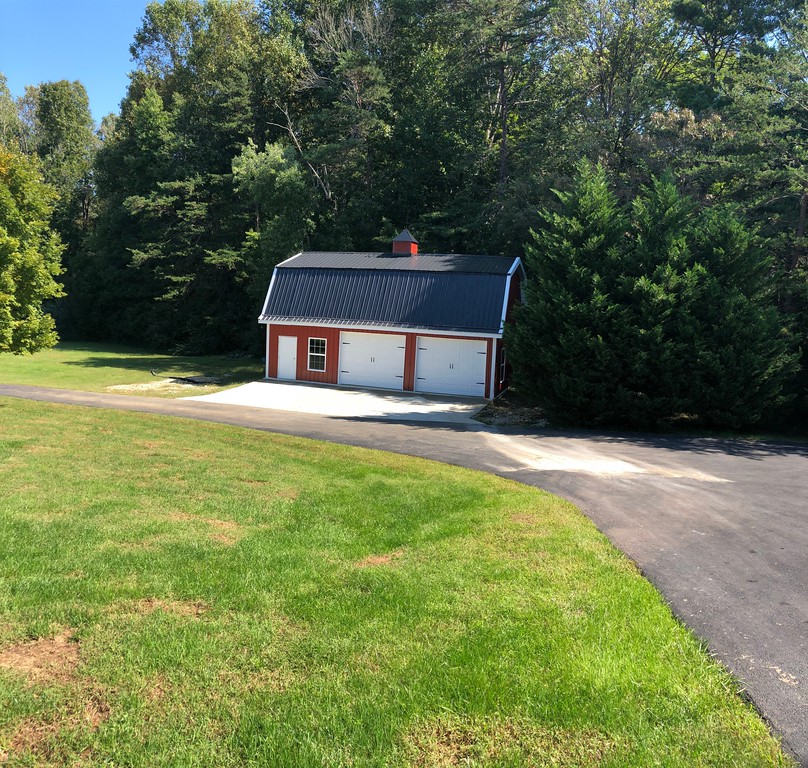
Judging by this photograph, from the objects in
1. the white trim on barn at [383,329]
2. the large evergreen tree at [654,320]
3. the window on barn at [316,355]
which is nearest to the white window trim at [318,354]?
the window on barn at [316,355]

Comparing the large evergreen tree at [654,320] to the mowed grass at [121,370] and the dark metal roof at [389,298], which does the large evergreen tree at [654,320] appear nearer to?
the dark metal roof at [389,298]

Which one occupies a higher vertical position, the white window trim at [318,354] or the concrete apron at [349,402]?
the white window trim at [318,354]

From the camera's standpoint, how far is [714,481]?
11258 millimetres

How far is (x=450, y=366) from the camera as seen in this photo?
968 inches

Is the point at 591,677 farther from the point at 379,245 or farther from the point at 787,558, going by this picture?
the point at 379,245

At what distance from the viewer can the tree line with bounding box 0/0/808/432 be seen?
17969 mm

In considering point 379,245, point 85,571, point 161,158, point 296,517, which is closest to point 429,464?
point 296,517

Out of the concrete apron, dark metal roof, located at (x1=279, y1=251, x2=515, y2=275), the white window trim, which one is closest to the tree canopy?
the concrete apron

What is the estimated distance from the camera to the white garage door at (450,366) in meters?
24.2

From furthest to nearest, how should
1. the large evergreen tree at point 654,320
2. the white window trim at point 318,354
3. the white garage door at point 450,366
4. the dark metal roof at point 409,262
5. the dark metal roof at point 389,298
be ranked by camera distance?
the white window trim at point 318,354, the dark metal roof at point 409,262, the dark metal roof at point 389,298, the white garage door at point 450,366, the large evergreen tree at point 654,320

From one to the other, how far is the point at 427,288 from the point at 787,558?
19638 millimetres

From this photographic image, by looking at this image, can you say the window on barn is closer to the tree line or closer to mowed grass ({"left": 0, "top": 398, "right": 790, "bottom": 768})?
the tree line

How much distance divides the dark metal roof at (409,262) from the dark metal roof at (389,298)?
0.97 ft

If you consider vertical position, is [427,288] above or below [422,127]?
below
